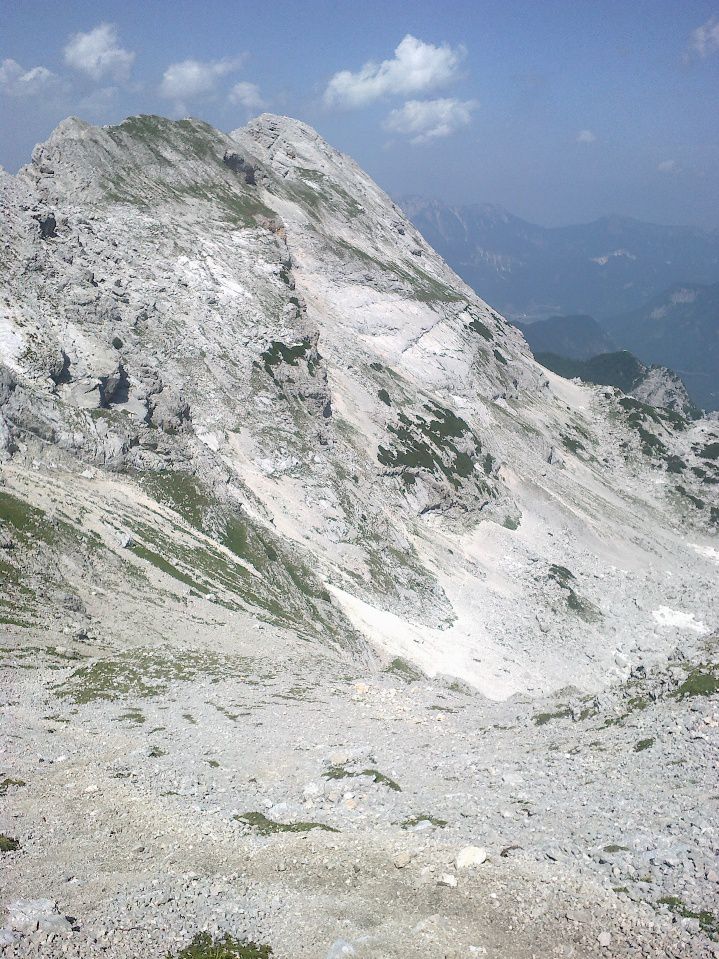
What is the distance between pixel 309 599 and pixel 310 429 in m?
33.7

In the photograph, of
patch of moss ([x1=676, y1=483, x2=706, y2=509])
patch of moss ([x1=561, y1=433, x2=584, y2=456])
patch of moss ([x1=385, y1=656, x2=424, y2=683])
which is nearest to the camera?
patch of moss ([x1=385, y1=656, x2=424, y2=683])

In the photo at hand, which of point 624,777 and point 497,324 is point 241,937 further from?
point 497,324

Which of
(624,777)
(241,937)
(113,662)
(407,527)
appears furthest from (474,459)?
(241,937)

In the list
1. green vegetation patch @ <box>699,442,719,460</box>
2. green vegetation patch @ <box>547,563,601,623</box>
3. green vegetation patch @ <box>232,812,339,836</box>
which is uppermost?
green vegetation patch @ <box>699,442,719,460</box>

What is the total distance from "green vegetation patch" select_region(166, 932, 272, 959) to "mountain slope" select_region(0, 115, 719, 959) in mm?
131

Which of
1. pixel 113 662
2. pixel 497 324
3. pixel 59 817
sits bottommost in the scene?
pixel 113 662

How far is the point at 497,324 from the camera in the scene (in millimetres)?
180750

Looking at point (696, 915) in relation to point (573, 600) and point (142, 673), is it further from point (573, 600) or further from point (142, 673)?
point (573, 600)

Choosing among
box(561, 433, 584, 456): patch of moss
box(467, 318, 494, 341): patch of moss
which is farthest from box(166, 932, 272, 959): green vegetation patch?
box(467, 318, 494, 341): patch of moss

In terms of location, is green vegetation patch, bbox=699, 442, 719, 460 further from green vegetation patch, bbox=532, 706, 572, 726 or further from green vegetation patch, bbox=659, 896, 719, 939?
green vegetation patch, bbox=659, 896, 719, 939

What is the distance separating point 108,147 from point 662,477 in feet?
414

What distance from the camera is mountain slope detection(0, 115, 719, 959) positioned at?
16.3 meters

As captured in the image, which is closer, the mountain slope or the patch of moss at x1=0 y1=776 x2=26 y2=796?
the mountain slope

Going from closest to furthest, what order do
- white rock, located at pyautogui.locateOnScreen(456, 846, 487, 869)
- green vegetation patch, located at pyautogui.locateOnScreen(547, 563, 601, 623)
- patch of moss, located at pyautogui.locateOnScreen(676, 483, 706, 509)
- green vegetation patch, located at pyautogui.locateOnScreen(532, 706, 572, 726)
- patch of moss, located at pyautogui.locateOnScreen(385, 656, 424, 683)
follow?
white rock, located at pyautogui.locateOnScreen(456, 846, 487, 869) < green vegetation patch, located at pyautogui.locateOnScreen(532, 706, 572, 726) < patch of moss, located at pyautogui.locateOnScreen(385, 656, 424, 683) < green vegetation patch, located at pyautogui.locateOnScreen(547, 563, 601, 623) < patch of moss, located at pyautogui.locateOnScreen(676, 483, 706, 509)
